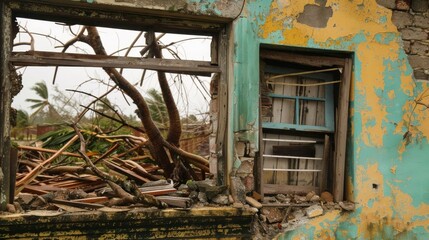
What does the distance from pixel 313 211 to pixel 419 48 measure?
2.14m

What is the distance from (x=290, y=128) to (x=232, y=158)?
81 centimetres

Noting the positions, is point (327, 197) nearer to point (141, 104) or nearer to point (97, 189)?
point (97, 189)

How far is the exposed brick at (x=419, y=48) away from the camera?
5191 millimetres

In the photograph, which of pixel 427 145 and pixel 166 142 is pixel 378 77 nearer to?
pixel 427 145

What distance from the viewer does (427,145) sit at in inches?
204

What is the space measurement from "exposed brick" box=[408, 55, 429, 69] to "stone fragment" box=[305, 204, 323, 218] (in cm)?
187

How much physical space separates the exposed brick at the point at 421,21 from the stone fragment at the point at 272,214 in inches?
99.9

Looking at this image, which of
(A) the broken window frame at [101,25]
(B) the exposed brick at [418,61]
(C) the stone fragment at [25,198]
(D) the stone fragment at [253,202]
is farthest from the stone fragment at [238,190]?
(B) the exposed brick at [418,61]

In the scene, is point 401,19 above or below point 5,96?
above

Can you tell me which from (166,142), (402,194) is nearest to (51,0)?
(166,142)

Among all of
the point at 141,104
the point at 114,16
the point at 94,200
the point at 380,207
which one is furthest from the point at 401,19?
the point at 94,200

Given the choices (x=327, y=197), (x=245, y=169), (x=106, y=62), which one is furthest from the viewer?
Result: (x=327, y=197)

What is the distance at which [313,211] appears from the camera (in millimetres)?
4848

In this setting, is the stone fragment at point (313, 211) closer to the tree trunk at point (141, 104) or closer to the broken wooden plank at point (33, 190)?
the tree trunk at point (141, 104)
